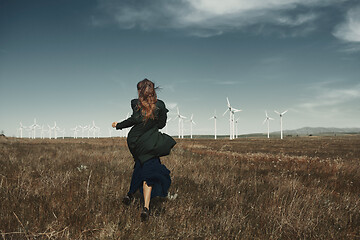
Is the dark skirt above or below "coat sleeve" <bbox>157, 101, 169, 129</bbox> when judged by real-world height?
below

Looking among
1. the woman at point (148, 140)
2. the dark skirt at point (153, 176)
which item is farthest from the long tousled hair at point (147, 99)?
the dark skirt at point (153, 176)

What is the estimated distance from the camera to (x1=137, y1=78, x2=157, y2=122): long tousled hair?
3709mm

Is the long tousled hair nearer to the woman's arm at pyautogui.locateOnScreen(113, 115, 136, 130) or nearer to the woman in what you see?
the woman

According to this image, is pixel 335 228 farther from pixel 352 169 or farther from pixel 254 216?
pixel 352 169

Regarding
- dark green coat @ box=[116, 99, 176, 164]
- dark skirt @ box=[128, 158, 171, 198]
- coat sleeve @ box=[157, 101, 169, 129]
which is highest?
coat sleeve @ box=[157, 101, 169, 129]

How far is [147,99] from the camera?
148 inches

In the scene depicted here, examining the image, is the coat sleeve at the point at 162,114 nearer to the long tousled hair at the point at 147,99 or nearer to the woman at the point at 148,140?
the woman at the point at 148,140

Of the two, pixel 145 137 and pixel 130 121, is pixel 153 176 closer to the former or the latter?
pixel 145 137

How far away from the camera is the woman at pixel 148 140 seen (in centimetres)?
370

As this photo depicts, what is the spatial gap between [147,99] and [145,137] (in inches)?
23.5

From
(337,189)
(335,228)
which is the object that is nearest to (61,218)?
(335,228)

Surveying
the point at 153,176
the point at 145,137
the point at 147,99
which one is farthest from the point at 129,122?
the point at 153,176

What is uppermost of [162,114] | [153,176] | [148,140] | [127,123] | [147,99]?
[147,99]

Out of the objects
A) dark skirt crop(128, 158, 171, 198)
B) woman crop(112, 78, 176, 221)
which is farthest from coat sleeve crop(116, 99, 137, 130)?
dark skirt crop(128, 158, 171, 198)
